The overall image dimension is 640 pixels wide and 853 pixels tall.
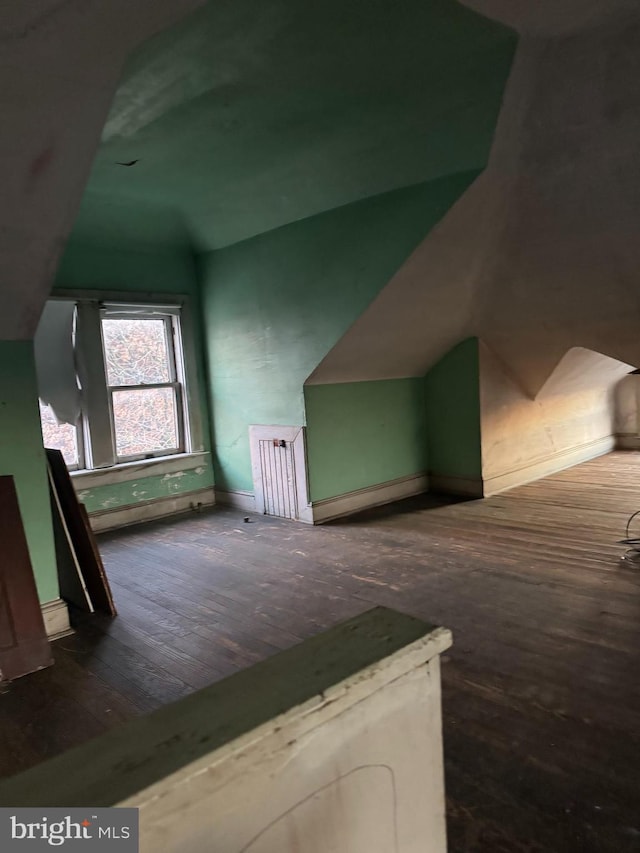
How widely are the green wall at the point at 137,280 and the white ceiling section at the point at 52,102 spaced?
8.08 ft

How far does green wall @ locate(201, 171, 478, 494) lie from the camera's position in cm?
414

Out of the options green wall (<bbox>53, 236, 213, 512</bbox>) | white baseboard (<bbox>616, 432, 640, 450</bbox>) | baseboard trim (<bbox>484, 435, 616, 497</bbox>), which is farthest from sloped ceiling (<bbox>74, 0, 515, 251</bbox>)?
white baseboard (<bbox>616, 432, 640, 450</bbox>)

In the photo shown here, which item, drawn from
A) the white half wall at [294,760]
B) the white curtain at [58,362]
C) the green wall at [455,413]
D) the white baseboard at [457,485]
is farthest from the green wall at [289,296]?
the white half wall at [294,760]

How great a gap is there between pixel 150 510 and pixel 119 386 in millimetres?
1225

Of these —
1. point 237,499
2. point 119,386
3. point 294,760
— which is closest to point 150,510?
point 237,499

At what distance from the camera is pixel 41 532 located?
10.8 ft

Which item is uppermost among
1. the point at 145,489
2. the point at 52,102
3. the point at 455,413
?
the point at 52,102

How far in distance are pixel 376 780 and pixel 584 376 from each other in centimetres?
619

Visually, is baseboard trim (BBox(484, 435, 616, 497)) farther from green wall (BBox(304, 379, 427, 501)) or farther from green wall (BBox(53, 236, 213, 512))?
green wall (BBox(53, 236, 213, 512))

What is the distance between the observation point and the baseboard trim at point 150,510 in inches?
213

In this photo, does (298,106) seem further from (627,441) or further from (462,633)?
(627,441)

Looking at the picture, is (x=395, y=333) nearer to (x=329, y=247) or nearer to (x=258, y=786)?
(x=329, y=247)

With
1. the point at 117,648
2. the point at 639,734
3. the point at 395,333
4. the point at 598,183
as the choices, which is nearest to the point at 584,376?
the point at 395,333

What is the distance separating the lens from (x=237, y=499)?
604cm
